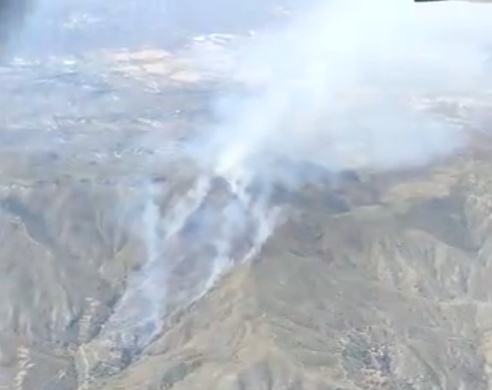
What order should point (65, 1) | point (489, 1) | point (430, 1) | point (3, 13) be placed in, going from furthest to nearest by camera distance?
point (489, 1), point (430, 1), point (65, 1), point (3, 13)

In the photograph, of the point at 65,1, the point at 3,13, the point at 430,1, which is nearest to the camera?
the point at 3,13

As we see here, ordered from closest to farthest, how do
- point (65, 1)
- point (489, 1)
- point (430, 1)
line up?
point (65, 1) < point (430, 1) < point (489, 1)

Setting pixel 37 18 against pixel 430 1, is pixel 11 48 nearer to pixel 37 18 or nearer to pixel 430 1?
pixel 37 18

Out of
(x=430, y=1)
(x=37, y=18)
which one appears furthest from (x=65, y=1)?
(x=430, y=1)

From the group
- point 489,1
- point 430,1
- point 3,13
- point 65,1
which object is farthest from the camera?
point 489,1

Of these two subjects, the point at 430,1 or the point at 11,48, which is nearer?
the point at 11,48

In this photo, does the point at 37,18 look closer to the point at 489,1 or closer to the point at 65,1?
the point at 65,1

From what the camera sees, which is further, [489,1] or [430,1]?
[489,1]

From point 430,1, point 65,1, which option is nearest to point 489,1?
point 430,1
